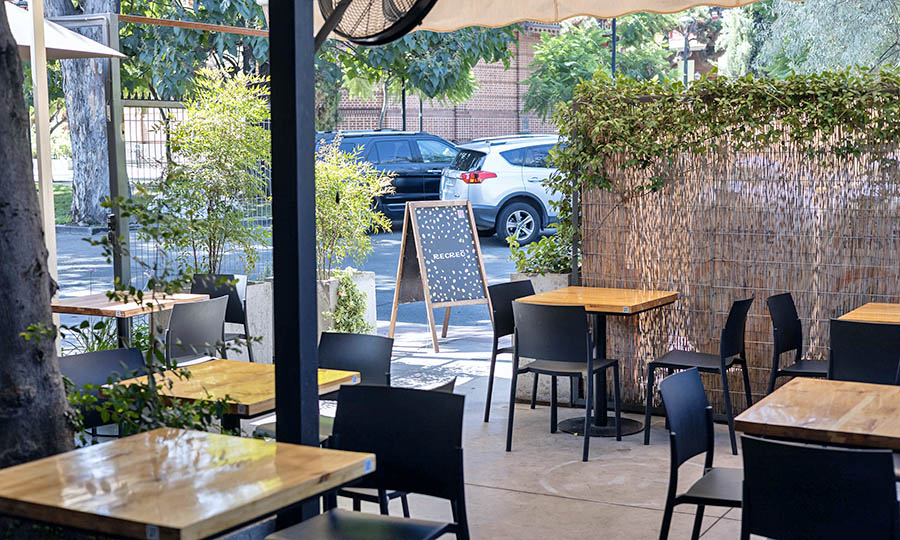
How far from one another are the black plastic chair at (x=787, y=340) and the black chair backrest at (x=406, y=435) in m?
3.00

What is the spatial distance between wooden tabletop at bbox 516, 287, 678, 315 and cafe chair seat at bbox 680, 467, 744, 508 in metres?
2.02

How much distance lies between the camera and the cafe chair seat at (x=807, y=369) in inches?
230

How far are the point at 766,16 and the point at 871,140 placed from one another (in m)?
25.4

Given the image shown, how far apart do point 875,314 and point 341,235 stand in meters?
4.22

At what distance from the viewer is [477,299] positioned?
922cm

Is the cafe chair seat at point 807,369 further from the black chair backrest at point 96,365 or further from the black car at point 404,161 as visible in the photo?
the black car at point 404,161

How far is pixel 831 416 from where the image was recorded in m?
3.52

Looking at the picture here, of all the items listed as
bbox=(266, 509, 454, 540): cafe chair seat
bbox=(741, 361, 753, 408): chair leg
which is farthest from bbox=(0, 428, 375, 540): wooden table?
bbox=(741, 361, 753, 408): chair leg

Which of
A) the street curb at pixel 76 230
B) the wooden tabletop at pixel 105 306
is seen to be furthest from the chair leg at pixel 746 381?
the street curb at pixel 76 230

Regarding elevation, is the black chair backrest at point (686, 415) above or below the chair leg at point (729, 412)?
above

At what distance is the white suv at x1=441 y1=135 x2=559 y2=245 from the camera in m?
15.7

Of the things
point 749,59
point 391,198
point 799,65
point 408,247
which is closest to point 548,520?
point 408,247

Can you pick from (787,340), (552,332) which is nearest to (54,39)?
(552,332)

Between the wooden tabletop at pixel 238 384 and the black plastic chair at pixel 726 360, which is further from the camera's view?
the black plastic chair at pixel 726 360
